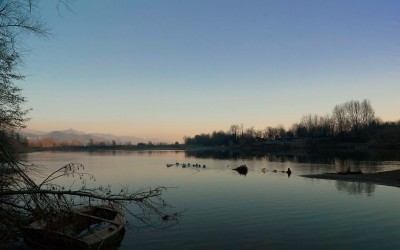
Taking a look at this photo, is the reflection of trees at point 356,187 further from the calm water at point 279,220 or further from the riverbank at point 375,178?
the riverbank at point 375,178

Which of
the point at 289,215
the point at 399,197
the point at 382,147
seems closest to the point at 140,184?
the point at 289,215

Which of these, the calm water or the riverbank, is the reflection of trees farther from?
the riverbank

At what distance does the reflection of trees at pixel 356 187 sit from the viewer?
37.0 metres

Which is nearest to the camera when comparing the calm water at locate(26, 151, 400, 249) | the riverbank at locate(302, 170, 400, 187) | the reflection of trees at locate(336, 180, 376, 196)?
the calm water at locate(26, 151, 400, 249)

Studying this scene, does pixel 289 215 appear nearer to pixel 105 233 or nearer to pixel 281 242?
pixel 281 242

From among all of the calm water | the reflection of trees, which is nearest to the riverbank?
the reflection of trees

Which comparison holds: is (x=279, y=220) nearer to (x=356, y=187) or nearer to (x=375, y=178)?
(x=356, y=187)

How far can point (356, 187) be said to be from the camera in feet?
135

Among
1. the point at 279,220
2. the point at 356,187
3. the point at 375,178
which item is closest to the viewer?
the point at 279,220

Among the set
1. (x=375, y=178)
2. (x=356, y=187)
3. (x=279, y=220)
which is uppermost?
(x=375, y=178)

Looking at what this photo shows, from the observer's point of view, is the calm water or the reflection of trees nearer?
the calm water

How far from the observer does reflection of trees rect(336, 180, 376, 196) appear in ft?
121

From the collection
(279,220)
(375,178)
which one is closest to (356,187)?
(375,178)

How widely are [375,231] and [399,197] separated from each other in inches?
576
